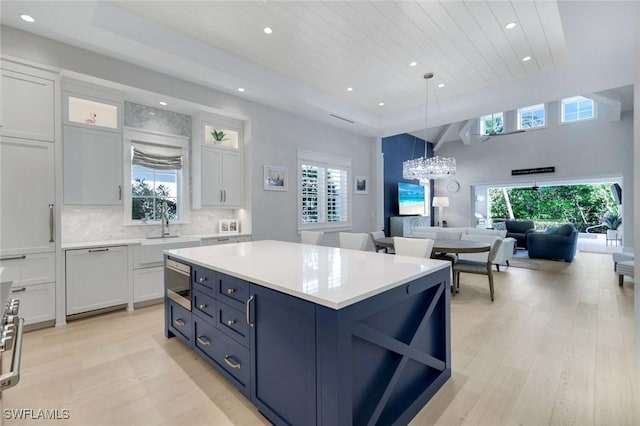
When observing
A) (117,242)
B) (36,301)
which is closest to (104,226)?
(117,242)

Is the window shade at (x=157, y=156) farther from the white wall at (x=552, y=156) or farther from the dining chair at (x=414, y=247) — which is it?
the white wall at (x=552, y=156)

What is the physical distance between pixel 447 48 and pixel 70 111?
4744 millimetres

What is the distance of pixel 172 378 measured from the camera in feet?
6.88

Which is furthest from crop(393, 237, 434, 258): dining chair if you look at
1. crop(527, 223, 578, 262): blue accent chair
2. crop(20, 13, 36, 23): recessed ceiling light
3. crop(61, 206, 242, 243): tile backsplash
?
crop(527, 223, 578, 262): blue accent chair

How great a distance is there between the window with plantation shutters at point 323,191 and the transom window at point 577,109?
22.9ft

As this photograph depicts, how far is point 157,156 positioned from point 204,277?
2791mm

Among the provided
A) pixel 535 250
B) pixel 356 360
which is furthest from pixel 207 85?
pixel 535 250

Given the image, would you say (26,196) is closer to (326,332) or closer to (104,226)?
(104,226)

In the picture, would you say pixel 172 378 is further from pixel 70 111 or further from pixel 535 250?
pixel 535 250

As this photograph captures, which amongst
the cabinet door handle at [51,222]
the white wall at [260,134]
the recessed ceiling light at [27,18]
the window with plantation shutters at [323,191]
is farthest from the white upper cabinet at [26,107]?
the window with plantation shutters at [323,191]

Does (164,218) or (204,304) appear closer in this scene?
(204,304)

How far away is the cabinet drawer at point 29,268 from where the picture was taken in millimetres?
2748

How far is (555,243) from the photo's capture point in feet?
21.5

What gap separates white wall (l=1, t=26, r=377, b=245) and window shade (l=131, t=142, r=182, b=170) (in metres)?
0.81
